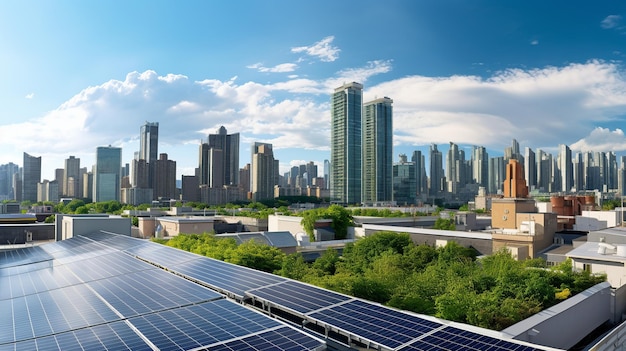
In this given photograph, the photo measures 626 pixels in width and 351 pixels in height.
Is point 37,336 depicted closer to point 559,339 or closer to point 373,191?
point 559,339

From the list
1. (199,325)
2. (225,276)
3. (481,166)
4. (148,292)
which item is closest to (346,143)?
(481,166)

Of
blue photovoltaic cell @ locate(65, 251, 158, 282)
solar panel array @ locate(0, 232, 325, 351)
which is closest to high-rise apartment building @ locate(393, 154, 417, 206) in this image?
blue photovoltaic cell @ locate(65, 251, 158, 282)

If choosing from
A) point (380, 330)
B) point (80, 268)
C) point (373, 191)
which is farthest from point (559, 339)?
point (373, 191)

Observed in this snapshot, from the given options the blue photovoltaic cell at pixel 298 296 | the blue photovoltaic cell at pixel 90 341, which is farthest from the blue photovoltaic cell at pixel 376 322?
the blue photovoltaic cell at pixel 90 341

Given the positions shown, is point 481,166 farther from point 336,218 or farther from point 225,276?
point 225,276

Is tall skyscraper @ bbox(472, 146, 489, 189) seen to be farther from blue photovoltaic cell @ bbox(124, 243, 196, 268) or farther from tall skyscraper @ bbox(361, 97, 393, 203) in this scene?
blue photovoltaic cell @ bbox(124, 243, 196, 268)
